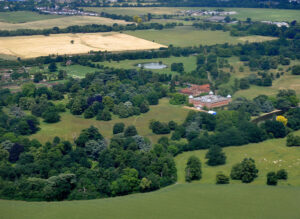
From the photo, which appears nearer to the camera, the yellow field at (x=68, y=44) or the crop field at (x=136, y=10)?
the yellow field at (x=68, y=44)

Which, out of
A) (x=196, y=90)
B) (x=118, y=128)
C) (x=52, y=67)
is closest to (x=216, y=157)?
(x=118, y=128)

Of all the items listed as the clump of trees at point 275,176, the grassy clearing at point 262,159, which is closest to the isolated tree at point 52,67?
the grassy clearing at point 262,159

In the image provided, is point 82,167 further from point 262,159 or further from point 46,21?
point 46,21

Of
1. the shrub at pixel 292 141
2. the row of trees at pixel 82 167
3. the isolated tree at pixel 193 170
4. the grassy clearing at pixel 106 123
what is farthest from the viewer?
the grassy clearing at pixel 106 123

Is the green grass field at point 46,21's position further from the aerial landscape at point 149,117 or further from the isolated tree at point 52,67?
the isolated tree at point 52,67

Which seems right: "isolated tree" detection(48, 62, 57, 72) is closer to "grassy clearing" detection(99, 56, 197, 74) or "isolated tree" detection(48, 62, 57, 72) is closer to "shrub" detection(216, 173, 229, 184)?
"grassy clearing" detection(99, 56, 197, 74)

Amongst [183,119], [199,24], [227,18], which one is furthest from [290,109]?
[227,18]

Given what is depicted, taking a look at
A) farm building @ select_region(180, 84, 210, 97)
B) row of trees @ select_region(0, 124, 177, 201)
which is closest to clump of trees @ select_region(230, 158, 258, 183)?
row of trees @ select_region(0, 124, 177, 201)
